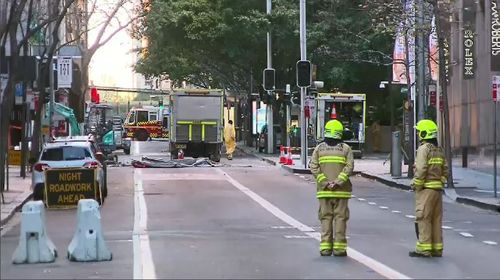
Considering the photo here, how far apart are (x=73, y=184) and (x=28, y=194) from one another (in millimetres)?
3285

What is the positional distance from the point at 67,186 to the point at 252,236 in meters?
7.10

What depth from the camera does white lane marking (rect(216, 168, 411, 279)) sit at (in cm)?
1117

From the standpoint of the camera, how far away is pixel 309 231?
622 inches

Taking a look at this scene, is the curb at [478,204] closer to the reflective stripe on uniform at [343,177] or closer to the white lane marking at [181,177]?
the reflective stripe on uniform at [343,177]

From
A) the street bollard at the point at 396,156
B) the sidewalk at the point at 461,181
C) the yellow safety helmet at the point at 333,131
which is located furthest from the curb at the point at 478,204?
the yellow safety helmet at the point at 333,131

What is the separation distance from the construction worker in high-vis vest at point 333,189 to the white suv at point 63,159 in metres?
9.46

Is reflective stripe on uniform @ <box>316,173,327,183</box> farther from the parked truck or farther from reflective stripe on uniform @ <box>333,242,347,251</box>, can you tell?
the parked truck

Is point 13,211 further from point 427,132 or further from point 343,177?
point 427,132

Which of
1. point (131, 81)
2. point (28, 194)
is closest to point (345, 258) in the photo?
point (28, 194)

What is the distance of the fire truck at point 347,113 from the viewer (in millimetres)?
45125

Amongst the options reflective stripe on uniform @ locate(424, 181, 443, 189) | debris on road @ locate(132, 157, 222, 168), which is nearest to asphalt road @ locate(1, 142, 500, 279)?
reflective stripe on uniform @ locate(424, 181, 443, 189)

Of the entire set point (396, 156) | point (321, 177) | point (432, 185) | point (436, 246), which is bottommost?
point (436, 246)

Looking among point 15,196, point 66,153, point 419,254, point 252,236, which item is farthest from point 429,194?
point 15,196

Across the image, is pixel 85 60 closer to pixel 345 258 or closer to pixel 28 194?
pixel 28 194
